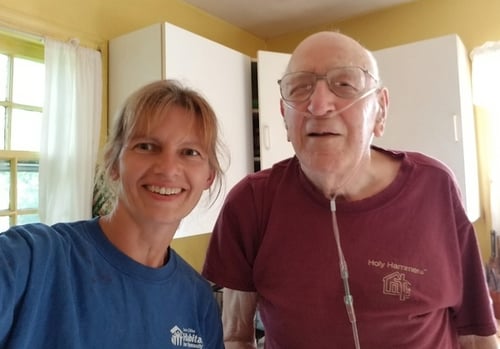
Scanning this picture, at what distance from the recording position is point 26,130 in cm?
174

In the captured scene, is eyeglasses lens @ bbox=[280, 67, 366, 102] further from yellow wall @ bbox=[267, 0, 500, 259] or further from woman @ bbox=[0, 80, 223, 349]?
yellow wall @ bbox=[267, 0, 500, 259]

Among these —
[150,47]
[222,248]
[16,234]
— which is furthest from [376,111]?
[150,47]

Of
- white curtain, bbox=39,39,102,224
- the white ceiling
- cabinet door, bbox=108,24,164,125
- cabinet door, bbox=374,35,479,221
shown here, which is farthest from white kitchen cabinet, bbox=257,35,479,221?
white curtain, bbox=39,39,102,224

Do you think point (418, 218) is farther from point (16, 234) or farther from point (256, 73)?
point (256, 73)

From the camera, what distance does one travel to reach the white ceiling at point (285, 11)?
2.36m

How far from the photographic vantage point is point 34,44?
5.70ft

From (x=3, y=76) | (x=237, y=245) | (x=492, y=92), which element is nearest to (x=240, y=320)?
(x=237, y=245)

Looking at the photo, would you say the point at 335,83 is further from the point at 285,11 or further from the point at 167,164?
the point at 285,11


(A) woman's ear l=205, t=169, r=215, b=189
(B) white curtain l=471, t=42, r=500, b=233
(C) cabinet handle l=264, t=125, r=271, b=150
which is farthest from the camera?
(C) cabinet handle l=264, t=125, r=271, b=150

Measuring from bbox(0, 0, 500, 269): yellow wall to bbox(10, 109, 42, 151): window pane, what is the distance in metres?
0.35

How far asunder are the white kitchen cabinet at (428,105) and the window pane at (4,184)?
1.15 metres

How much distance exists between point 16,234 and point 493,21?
93.4 inches

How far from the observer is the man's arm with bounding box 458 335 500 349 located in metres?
0.84

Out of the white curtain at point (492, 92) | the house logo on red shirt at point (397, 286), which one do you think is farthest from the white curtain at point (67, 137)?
the white curtain at point (492, 92)
